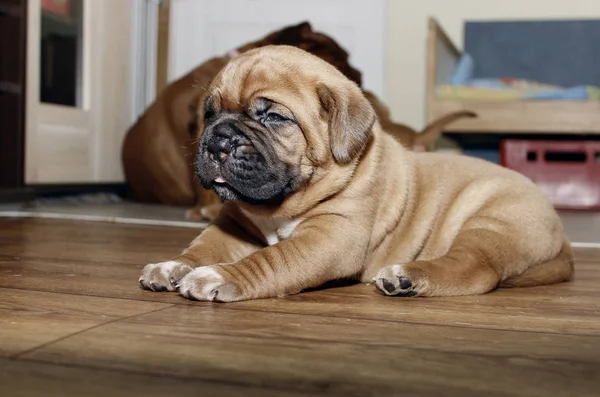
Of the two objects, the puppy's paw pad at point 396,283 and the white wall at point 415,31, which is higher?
the white wall at point 415,31

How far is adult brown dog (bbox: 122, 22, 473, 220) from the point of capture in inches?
181

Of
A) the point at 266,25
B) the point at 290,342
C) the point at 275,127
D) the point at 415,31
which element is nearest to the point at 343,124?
the point at 275,127

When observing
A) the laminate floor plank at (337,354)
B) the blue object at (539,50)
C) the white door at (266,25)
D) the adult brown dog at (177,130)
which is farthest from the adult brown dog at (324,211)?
the blue object at (539,50)

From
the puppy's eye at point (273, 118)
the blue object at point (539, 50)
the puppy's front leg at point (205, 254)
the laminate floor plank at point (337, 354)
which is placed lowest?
the laminate floor plank at point (337, 354)

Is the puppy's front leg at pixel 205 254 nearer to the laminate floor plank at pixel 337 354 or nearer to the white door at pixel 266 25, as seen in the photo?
the laminate floor plank at pixel 337 354

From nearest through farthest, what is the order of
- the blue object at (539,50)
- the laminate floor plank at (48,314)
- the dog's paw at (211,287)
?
the laminate floor plank at (48,314) < the dog's paw at (211,287) < the blue object at (539,50)

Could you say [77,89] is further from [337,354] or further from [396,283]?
[337,354]

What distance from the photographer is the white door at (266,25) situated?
636 cm

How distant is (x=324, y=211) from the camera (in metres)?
1.88

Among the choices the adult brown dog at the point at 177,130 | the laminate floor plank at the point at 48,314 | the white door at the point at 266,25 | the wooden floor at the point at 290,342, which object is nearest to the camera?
the wooden floor at the point at 290,342

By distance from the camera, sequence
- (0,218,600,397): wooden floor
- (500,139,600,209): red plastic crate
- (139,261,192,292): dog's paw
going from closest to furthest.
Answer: (0,218,600,397): wooden floor
(139,261,192,292): dog's paw
(500,139,600,209): red plastic crate

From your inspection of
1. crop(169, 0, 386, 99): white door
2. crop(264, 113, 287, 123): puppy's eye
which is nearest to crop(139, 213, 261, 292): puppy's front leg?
crop(264, 113, 287, 123): puppy's eye

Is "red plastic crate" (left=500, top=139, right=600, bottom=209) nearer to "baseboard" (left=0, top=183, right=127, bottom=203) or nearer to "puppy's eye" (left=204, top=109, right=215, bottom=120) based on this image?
"baseboard" (left=0, top=183, right=127, bottom=203)

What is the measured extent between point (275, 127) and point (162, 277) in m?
0.41
